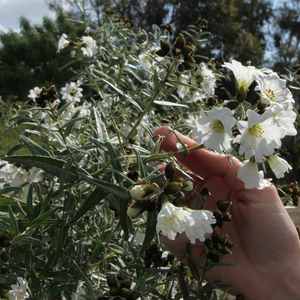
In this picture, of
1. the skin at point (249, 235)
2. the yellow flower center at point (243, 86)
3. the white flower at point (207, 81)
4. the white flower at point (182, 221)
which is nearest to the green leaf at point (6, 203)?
the skin at point (249, 235)

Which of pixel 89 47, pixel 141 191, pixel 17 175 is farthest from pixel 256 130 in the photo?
pixel 89 47

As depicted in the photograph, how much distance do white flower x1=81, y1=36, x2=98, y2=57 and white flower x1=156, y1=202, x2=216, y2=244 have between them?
202 centimetres

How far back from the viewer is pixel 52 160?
1293mm

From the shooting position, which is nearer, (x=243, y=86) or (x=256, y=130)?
(x=256, y=130)

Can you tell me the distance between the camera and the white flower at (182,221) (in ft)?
3.71

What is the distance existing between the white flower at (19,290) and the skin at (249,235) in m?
0.31

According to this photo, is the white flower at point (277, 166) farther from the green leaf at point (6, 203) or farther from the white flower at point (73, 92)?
the white flower at point (73, 92)

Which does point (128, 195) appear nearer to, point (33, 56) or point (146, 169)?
point (146, 169)

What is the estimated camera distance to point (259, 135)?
114cm

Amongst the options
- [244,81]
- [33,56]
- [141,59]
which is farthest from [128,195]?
[33,56]

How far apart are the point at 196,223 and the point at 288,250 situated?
429 mm

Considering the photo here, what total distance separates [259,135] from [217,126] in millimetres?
78

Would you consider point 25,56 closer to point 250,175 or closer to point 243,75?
point 243,75

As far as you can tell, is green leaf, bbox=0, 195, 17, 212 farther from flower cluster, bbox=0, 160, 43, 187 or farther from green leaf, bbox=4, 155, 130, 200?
flower cluster, bbox=0, 160, 43, 187
